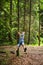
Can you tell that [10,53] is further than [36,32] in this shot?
No

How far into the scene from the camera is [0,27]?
980 cm

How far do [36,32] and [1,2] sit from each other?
16.6 metres

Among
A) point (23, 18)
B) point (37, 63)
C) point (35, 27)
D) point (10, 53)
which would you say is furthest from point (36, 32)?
point (37, 63)

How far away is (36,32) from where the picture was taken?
26.0m

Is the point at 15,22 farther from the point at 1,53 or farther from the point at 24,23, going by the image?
the point at 1,53

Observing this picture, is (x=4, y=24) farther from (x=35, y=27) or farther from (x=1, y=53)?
(x=35, y=27)

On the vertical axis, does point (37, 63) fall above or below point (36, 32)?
above

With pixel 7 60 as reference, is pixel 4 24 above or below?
above

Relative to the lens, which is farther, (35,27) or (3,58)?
(35,27)

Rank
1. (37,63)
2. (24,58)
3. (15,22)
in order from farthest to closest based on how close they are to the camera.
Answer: (15,22), (24,58), (37,63)

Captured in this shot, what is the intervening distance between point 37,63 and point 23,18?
Answer: 45.7 feet

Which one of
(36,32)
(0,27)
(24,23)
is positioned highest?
(0,27)

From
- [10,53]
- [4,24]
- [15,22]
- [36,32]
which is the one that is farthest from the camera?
[36,32]

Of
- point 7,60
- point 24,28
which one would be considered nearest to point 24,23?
point 24,28
